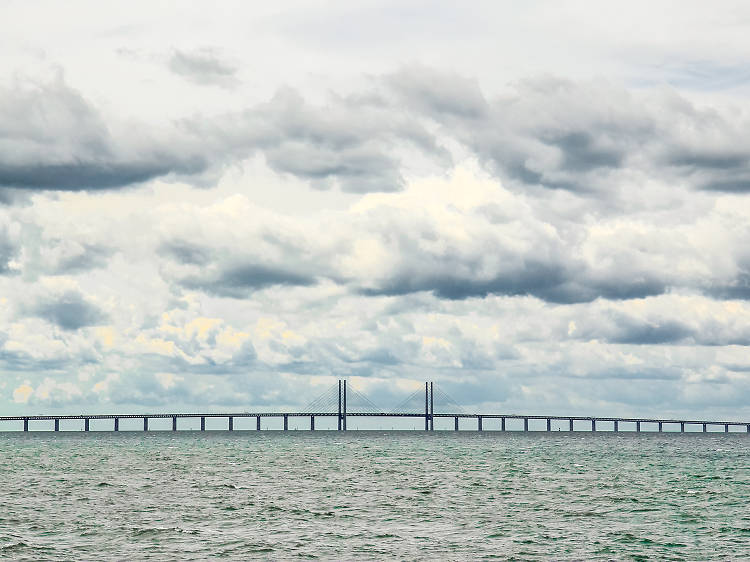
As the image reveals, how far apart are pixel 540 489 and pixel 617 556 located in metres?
32.8

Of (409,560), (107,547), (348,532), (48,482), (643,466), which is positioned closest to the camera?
(409,560)

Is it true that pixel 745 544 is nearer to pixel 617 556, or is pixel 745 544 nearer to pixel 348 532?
pixel 617 556

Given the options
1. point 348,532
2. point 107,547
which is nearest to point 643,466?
point 348,532

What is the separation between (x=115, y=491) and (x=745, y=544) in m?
43.8

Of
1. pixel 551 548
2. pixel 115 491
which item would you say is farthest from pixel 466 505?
pixel 115 491

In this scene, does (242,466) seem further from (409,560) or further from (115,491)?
(409,560)

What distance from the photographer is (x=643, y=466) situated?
10925 centimetres

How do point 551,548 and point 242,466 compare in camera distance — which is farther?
point 242,466

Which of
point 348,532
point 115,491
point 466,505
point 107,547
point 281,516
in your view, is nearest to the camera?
point 107,547

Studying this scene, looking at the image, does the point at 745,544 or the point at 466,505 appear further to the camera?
the point at 466,505

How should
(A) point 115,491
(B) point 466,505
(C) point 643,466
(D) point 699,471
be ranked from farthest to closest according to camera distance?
1. (C) point 643,466
2. (D) point 699,471
3. (A) point 115,491
4. (B) point 466,505

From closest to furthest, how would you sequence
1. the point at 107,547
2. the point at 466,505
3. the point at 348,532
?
1. the point at 107,547
2. the point at 348,532
3. the point at 466,505

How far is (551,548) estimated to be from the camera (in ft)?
140

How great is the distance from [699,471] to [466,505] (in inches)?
1942
